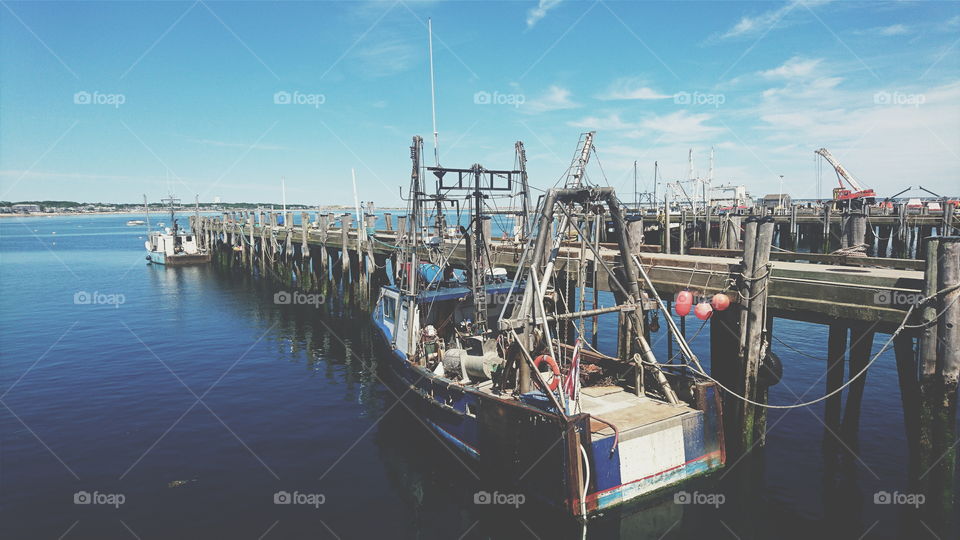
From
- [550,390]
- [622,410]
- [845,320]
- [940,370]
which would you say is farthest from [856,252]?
[550,390]

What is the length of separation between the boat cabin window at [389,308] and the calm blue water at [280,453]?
3086 mm

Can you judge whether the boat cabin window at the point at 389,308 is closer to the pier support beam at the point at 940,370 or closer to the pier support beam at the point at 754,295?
the pier support beam at the point at 754,295

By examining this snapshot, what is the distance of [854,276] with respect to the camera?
12.4 metres

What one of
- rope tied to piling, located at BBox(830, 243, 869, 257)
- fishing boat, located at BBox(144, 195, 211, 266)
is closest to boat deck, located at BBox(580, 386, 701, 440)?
rope tied to piling, located at BBox(830, 243, 869, 257)

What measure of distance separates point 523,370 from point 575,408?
6.65 feet

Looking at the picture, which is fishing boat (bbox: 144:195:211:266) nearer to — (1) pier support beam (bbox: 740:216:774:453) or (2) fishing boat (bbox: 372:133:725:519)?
(2) fishing boat (bbox: 372:133:725:519)

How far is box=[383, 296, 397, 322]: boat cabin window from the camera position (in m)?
20.5

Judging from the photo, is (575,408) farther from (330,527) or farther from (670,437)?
(330,527)

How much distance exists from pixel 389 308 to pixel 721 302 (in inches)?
497

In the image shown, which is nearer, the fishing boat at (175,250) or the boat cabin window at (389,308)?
the boat cabin window at (389,308)

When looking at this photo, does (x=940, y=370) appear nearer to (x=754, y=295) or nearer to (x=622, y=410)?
(x=754, y=295)

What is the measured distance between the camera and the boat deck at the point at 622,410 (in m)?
11.6

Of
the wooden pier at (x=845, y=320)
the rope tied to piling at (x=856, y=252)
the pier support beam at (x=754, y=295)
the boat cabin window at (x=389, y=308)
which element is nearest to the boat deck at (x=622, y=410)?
the wooden pier at (x=845, y=320)

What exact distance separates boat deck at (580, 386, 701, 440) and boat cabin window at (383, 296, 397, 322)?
8893 mm
